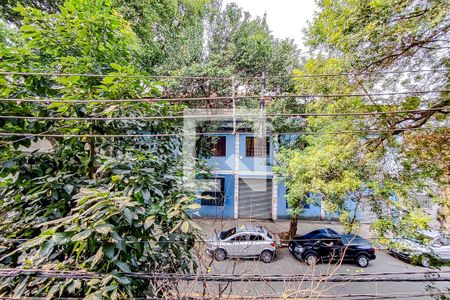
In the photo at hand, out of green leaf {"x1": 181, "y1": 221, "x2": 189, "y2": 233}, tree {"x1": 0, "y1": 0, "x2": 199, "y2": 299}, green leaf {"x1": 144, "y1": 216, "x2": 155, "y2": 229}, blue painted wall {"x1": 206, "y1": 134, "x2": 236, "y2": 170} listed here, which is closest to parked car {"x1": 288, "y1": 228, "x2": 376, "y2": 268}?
blue painted wall {"x1": 206, "y1": 134, "x2": 236, "y2": 170}

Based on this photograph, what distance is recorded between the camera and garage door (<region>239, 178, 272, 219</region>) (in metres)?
9.91

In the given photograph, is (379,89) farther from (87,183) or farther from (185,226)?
(87,183)

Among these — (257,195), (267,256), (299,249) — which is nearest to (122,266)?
(267,256)

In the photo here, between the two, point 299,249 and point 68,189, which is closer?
point 68,189

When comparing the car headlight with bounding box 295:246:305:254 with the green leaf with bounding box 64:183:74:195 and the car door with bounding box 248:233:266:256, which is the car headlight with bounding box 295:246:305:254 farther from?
the green leaf with bounding box 64:183:74:195

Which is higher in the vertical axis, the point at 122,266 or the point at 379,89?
the point at 379,89

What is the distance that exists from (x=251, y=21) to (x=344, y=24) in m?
6.06

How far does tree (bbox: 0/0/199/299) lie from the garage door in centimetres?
737

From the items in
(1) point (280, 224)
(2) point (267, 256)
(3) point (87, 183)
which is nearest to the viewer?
(3) point (87, 183)

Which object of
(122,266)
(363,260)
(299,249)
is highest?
(122,266)

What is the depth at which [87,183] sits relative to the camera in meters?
2.21

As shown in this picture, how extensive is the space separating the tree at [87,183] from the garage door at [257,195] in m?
7.37

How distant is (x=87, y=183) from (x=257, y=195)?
851cm

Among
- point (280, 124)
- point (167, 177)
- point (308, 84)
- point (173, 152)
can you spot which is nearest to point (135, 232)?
point (167, 177)
